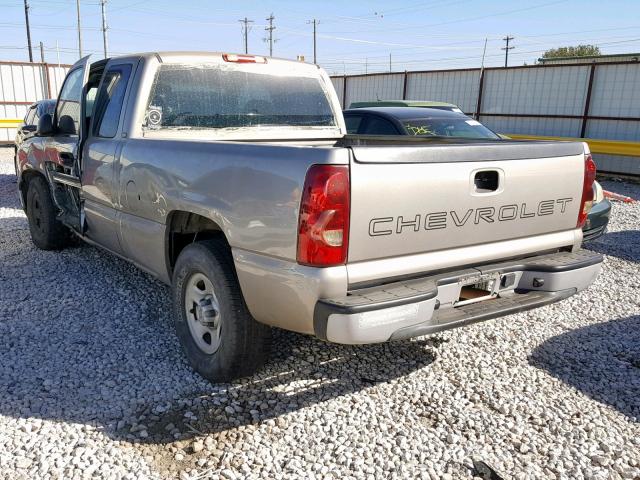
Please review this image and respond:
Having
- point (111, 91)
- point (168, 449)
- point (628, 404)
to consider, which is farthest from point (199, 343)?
point (628, 404)

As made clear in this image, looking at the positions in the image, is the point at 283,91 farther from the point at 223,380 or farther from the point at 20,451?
the point at 20,451

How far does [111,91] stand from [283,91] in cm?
135

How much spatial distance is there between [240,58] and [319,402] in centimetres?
277

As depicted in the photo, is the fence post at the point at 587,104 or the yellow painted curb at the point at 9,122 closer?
the fence post at the point at 587,104

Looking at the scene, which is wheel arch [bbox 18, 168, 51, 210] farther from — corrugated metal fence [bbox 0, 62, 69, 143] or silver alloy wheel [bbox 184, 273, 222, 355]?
corrugated metal fence [bbox 0, 62, 69, 143]

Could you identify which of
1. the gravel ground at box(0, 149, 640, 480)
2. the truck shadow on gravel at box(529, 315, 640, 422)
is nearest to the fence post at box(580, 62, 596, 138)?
the gravel ground at box(0, 149, 640, 480)

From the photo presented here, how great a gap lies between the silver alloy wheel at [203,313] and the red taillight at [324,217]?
0.90 metres

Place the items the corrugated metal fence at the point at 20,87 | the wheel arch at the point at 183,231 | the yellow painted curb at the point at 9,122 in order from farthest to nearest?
the yellow painted curb at the point at 9,122 < the corrugated metal fence at the point at 20,87 < the wheel arch at the point at 183,231

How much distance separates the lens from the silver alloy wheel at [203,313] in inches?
134

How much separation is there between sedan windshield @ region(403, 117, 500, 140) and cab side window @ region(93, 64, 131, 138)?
3957 millimetres

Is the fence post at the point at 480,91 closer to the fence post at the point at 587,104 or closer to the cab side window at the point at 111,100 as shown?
the fence post at the point at 587,104

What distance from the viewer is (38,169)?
5910 millimetres

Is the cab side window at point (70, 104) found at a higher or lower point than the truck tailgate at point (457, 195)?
higher

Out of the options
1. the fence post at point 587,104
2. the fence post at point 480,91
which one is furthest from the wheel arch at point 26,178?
the fence post at point 480,91
